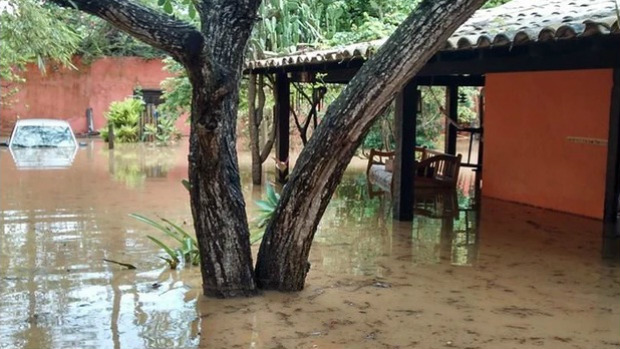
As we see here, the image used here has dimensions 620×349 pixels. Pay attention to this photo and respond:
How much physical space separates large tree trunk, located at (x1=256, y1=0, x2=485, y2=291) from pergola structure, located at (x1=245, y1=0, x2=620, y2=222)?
63.3 inches

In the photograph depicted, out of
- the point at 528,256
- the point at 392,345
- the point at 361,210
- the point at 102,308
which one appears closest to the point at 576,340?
the point at 392,345

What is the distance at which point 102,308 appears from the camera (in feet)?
17.7

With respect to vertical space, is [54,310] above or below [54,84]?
below

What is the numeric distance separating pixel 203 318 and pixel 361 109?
6.42ft

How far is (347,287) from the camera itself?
6.05 metres

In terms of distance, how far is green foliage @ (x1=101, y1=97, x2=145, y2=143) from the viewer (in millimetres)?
23359

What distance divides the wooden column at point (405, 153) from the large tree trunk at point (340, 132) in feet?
12.4

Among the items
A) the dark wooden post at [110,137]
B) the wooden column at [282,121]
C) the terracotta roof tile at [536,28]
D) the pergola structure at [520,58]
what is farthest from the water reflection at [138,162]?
the terracotta roof tile at [536,28]

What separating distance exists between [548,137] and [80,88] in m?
20.1

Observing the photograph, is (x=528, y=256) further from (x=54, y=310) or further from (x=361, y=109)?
(x=54, y=310)

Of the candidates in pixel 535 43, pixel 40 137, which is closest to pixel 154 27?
pixel 535 43

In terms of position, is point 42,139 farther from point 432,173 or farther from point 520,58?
point 520,58

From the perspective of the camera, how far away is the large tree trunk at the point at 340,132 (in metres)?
4.91

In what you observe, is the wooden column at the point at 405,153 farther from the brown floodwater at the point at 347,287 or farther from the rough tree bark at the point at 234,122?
the rough tree bark at the point at 234,122
